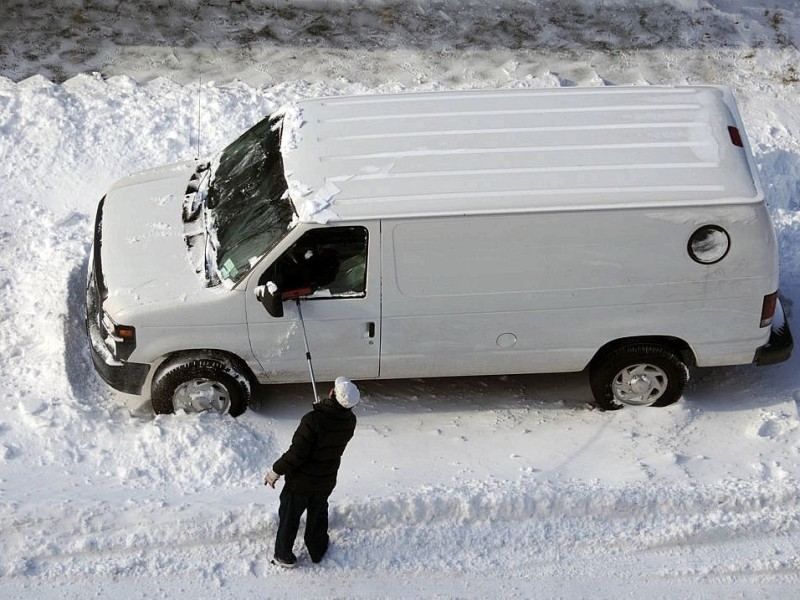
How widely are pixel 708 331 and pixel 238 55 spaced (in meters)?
6.60

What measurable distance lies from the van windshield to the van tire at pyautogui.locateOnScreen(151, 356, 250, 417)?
68cm

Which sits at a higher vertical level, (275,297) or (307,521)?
(275,297)

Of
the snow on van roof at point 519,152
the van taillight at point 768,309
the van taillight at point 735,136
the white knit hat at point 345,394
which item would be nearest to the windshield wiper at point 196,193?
the snow on van roof at point 519,152

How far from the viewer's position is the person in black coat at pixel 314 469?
6391mm

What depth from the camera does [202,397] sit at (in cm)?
784

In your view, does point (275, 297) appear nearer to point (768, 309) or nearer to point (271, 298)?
point (271, 298)

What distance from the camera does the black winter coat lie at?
6.39 metres

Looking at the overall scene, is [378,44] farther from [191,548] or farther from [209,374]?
[191,548]

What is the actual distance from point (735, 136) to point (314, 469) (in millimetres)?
3942

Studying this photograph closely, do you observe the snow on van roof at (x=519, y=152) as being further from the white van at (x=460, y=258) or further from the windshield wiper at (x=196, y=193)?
the windshield wiper at (x=196, y=193)

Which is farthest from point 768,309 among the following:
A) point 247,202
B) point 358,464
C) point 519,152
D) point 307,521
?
point 247,202

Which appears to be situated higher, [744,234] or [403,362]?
[744,234]

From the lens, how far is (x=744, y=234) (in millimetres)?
7402

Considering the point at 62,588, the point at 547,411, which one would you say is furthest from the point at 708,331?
the point at 62,588
